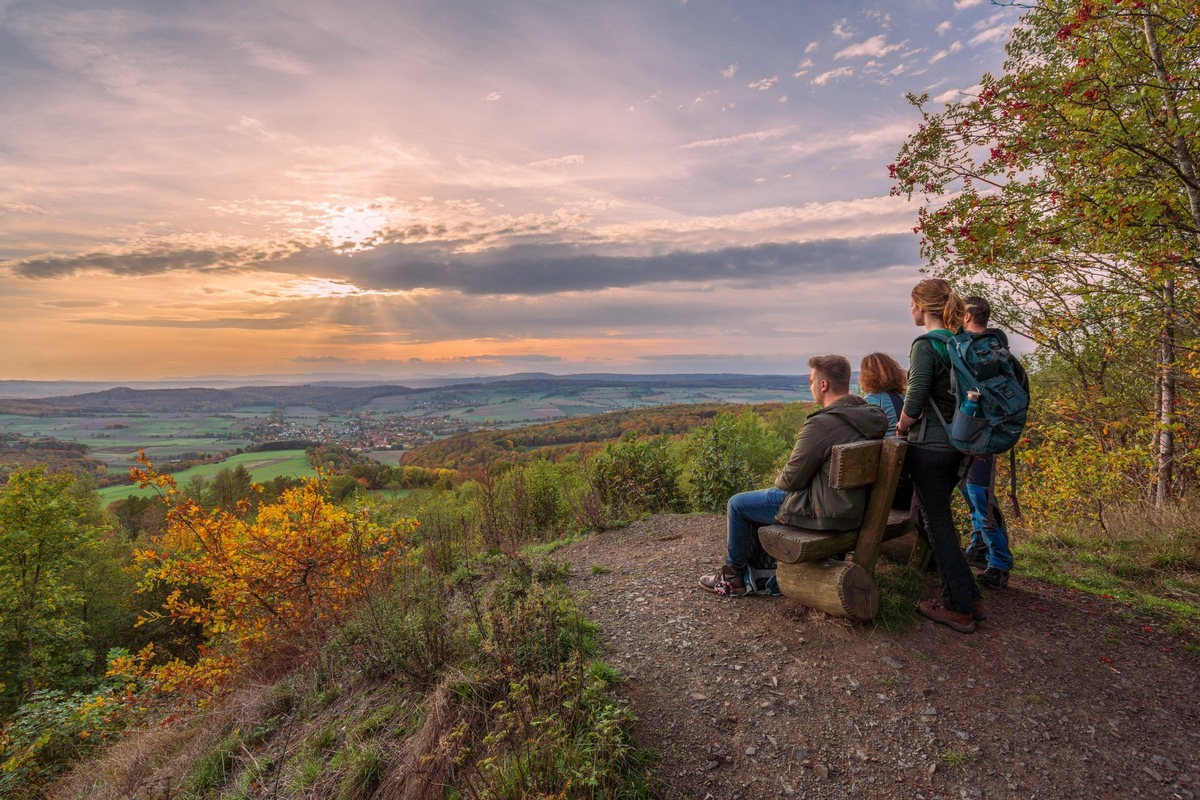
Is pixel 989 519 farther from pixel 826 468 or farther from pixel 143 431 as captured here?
pixel 143 431

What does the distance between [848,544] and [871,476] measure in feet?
1.90

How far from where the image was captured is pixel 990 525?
14.5 feet

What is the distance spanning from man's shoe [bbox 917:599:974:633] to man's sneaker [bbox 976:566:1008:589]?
105 cm

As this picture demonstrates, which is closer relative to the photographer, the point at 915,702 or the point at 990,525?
the point at 915,702

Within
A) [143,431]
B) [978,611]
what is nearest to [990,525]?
[978,611]

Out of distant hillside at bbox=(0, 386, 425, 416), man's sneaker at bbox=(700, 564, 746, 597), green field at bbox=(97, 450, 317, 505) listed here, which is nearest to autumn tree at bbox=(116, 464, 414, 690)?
man's sneaker at bbox=(700, 564, 746, 597)

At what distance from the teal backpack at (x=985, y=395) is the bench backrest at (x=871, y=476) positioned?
0.42 meters

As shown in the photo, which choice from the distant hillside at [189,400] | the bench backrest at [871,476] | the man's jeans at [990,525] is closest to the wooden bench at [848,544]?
the bench backrest at [871,476]

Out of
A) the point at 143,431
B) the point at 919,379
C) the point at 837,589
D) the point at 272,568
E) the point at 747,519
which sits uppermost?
the point at 919,379

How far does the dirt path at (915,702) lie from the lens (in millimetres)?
2676

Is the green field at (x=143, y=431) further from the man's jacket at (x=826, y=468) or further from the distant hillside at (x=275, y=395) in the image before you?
the man's jacket at (x=826, y=468)

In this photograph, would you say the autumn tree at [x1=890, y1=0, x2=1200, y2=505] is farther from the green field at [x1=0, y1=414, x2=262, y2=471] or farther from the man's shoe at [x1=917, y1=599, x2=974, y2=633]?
the green field at [x1=0, y1=414, x2=262, y2=471]

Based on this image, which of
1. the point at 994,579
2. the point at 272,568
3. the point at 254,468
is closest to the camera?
the point at 994,579

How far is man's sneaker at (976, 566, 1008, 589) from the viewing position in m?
4.48
